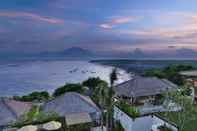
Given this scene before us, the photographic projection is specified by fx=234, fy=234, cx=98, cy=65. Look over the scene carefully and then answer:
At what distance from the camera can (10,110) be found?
1770 cm

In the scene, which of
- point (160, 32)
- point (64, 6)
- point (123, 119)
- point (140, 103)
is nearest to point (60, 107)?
point (123, 119)

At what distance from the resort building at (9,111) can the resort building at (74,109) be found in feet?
6.37

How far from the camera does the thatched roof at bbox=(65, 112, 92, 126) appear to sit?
17.1 m

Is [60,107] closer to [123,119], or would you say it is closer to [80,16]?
[123,119]

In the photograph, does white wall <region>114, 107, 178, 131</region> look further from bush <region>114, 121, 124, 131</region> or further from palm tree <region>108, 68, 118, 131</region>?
palm tree <region>108, 68, 118, 131</region>

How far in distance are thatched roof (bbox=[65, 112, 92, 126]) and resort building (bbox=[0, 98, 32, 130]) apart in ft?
12.3

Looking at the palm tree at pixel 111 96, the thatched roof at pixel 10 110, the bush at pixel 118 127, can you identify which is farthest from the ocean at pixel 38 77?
the thatched roof at pixel 10 110

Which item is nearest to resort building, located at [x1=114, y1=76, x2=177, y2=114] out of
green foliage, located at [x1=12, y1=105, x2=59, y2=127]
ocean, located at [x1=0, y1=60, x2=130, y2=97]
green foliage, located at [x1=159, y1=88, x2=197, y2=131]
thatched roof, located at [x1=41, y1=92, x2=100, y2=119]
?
thatched roof, located at [x1=41, y1=92, x2=100, y2=119]

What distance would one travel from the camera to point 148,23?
26859 mm

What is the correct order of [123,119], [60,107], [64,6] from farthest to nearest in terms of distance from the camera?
1. [64,6]
2. [60,107]
3. [123,119]

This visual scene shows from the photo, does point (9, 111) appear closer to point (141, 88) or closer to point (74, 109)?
point (74, 109)

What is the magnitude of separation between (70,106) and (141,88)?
7567 mm

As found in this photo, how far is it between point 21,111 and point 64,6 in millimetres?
11719

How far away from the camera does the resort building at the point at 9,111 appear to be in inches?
664
